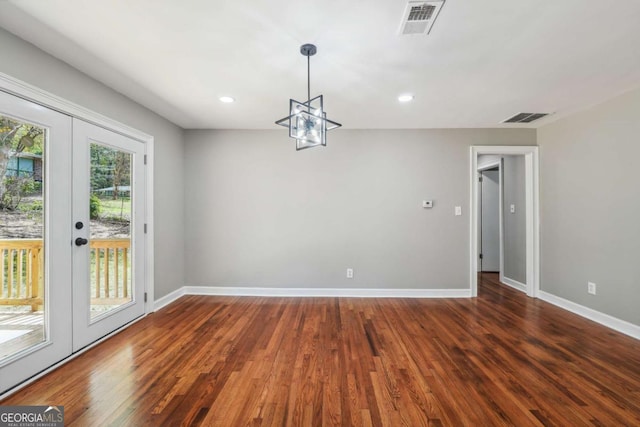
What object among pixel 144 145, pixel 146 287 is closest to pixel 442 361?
pixel 146 287

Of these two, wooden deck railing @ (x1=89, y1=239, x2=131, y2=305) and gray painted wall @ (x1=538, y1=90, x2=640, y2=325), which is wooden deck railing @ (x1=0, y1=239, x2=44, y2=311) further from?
gray painted wall @ (x1=538, y1=90, x2=640, y2=325)

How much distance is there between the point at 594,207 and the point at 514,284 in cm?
178

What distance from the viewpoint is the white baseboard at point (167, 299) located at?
134 inches

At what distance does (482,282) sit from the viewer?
4.73 m

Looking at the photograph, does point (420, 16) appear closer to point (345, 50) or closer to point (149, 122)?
point (345, 50)

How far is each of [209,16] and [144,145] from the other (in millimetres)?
2131

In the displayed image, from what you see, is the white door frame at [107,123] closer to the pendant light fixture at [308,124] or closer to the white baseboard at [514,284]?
the pendant light fixture at [308,124]

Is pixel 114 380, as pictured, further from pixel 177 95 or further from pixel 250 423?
pixel 177 95

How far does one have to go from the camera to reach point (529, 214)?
155 inches

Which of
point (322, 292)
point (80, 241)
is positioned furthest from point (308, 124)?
point (322, 292)

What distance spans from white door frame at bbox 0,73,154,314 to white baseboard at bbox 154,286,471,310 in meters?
0.74

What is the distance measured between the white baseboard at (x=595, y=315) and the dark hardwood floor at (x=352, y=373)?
4.4 inches

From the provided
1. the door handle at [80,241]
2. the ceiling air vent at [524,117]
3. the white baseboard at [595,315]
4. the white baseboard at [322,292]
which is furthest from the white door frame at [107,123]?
the white baseboard at [595,315]

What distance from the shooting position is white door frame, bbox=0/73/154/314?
6.12 feet
